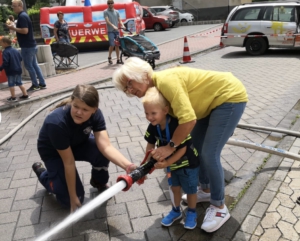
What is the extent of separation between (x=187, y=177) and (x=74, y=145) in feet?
3.78

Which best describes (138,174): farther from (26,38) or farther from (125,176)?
(26,38)

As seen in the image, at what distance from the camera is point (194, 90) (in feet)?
7.67

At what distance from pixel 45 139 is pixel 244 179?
6.72 ft

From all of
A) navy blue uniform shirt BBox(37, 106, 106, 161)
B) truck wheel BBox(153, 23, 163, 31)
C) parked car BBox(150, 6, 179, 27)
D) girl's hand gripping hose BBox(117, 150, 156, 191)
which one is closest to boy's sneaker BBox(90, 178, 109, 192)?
navy blue uniform shirt BBox(37, 106, 106, 161)

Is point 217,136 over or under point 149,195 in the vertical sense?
over

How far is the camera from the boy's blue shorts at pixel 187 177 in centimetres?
251

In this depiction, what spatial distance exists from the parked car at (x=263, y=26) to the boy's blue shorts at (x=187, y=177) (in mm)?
8989

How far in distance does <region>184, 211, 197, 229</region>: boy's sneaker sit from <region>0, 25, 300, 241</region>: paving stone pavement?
0.05 m

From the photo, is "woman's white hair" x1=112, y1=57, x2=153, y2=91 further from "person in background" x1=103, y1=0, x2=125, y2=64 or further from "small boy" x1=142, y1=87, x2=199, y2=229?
"person in background" x1=103, y1=0, x2=125, y2=64

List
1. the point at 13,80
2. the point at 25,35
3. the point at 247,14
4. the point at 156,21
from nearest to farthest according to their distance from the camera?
the point at 13,80
the point at 25,35
the point at 247,14
the point at 156,21

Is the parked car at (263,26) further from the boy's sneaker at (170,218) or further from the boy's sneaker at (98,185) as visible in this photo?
the boy's sneaker at (170,218)

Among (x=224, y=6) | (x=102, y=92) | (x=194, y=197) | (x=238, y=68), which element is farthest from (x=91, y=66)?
(x=224, y=6)

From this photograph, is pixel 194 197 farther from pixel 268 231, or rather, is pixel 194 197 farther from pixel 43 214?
pixel 43 214

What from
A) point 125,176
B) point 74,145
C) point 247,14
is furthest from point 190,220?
point 247,14
